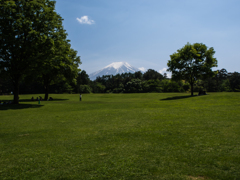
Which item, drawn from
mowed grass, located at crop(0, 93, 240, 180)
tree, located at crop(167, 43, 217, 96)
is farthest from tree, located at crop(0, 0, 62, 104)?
tree, located at crop(167, 43, 217, 96)

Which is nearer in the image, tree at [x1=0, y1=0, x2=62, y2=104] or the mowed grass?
the mowed grass

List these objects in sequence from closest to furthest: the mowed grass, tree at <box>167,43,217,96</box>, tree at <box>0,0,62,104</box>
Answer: the mowed grass, tree at <box>0,0,62,104</box>, tree at <box>167,43,217,96</box>

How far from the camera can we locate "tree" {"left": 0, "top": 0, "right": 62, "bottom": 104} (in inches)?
1079

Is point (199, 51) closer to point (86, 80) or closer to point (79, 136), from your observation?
point (79, 136)

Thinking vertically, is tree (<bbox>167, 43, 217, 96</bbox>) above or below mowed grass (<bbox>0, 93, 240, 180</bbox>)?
above

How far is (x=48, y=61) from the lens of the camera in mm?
31500

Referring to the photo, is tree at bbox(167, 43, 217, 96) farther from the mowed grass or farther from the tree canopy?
the mowed grass

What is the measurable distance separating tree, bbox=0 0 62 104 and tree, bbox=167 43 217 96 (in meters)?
38.9

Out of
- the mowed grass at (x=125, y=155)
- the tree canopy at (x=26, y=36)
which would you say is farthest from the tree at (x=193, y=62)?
the mowed grass at (x=125, y=155)

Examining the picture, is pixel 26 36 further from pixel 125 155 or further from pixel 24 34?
pixel 125 155

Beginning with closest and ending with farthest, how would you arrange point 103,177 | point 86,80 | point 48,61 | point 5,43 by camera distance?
point 103,177 → point 5,43 → point 48,61 → point 86,80

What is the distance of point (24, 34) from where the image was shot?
96.9ft

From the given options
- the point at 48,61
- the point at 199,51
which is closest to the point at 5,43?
the point at 48,61

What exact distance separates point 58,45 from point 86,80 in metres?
105
